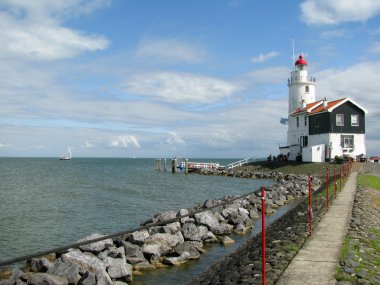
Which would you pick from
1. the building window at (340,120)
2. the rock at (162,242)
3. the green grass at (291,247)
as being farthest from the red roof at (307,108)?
the green grass at (291,247)

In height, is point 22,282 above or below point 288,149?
below

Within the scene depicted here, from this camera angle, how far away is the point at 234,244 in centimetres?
1420

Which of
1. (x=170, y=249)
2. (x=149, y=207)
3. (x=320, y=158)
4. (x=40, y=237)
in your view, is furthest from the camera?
(x=320, y=158)

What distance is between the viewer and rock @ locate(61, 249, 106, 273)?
32.3 ft

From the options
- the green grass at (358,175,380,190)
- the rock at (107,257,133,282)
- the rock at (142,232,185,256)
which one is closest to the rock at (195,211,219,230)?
the rock at (142,232,185,256)

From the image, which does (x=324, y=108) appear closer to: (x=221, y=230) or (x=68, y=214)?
(x=68, y=214)

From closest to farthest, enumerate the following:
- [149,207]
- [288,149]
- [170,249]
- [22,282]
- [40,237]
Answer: [22,282], [170,249], [40,237], [149,207], [288,149]

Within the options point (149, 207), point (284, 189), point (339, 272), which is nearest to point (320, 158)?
point (284, 189)

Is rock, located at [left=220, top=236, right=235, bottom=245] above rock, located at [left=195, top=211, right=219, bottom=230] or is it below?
below

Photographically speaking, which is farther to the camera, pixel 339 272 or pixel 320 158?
pixel 320 158

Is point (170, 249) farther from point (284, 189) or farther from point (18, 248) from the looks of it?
point (284, 189)

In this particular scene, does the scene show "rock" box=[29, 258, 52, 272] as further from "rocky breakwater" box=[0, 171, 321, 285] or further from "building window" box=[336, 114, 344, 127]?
"building window" box=[336, 114, 344, 127]

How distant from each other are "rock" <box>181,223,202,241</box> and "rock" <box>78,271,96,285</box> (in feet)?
16.5

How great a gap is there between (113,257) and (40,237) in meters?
6.87
